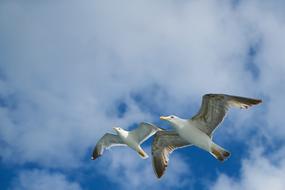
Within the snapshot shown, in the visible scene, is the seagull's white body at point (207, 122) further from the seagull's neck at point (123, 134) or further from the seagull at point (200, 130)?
the seagull's neck at point (123, 134)

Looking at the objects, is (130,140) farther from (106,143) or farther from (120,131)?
(106,143)

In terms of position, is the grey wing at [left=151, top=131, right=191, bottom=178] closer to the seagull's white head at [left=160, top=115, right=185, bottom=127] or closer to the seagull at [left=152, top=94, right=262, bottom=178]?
the seagull at [left=152, top=94, right=262, bottom=178]

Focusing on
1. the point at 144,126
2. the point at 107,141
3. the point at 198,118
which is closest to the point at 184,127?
the point at 198,118

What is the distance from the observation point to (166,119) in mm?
29453

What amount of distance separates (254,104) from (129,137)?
10856mm

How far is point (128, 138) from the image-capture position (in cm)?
3538

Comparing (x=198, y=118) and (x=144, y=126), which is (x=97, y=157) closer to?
(x=144, y=126)

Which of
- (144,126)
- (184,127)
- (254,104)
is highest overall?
(144,126)

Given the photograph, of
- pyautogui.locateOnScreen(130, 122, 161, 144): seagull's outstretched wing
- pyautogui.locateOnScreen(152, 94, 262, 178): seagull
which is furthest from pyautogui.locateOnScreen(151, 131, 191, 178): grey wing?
pyautogui.locateOnScreen(130, 122, 161, 144): seagull's outstretched wing

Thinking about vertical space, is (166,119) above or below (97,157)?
below

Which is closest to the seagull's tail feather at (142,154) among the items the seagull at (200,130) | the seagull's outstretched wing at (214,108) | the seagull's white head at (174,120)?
the seagull at (200,130)

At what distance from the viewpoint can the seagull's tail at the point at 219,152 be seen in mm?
27547

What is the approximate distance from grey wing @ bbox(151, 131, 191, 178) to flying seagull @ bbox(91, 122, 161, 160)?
9.24ft

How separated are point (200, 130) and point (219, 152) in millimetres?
1246
